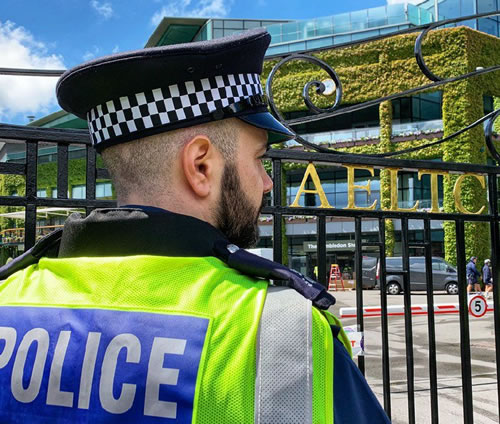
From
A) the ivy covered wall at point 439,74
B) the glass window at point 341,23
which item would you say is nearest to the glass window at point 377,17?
the glass window at point 341,23

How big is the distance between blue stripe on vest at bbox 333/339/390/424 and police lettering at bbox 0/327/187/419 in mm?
294

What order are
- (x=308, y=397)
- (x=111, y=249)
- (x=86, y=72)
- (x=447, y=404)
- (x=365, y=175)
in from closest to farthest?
(x=308, y=397) → (x=111, y=249) → (x=86, y=72) → (x=447, y=404) → (x=365, y=175)

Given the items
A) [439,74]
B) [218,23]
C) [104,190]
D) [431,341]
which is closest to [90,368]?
[431,341]

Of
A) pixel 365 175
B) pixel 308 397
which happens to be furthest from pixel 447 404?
pixel 365 175

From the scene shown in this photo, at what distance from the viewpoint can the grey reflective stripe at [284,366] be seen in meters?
0.90

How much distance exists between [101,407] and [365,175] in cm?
2575

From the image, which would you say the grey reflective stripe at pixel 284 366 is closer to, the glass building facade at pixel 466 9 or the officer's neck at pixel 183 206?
the officer's neck at pixel 183 206

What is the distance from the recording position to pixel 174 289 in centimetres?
105

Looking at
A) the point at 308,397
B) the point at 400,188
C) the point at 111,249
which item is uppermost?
the point at 400,188

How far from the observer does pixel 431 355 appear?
2.87 metres

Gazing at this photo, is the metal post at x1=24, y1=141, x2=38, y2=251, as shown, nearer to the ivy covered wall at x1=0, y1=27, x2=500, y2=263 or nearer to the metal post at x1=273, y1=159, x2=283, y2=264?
the metal post at x1=273, y1=159, x2=283, y2=264

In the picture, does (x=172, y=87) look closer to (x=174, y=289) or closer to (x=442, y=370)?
(x=174, y=289)

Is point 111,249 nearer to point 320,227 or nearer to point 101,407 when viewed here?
point 101,407

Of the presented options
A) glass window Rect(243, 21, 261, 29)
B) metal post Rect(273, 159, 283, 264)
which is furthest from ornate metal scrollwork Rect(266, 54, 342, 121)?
glass window Rect(243, 21, 261, 29)
